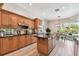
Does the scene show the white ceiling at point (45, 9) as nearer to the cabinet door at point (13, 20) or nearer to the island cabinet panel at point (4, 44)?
the cabinet door at point (13, 20)

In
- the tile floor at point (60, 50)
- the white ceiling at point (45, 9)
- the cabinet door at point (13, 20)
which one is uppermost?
the white ceiling at point (45, 9)

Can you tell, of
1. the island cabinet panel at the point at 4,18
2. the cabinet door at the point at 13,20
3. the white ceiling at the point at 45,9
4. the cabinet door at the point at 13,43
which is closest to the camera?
the white ceiling at the point at 45,9

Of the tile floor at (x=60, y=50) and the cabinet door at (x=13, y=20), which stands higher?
the cabinet door at (x=13, y=20)

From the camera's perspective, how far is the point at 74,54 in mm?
2645

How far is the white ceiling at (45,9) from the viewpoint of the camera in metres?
2.65

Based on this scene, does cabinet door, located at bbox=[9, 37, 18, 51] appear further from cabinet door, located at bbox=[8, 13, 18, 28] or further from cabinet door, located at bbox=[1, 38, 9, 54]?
cabinet door, located at bbox=[8, 13, 18, 28]

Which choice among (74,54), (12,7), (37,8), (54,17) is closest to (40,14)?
(37,8)

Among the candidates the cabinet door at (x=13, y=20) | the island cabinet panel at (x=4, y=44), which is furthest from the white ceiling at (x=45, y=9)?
the island cabinet panel at (x=4, y=44)

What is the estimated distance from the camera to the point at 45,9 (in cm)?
275

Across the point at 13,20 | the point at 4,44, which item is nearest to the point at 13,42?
the point at 4,44

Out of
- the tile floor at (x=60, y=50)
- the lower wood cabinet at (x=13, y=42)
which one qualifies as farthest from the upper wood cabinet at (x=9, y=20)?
the tile floor at (x=60, y=50)

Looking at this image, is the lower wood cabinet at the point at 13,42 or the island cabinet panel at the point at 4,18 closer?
the lower wood cabinet at the point at 13,42

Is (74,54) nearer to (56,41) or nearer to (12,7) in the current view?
(56,41)

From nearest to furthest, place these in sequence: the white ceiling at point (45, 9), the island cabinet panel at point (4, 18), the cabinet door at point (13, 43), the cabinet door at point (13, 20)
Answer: the white ceiling at point (45, 9)
the cabinet door at point (13, 43)
the cabinet door at point (13, 20)
the island cabinet panel at point (4, 18)
